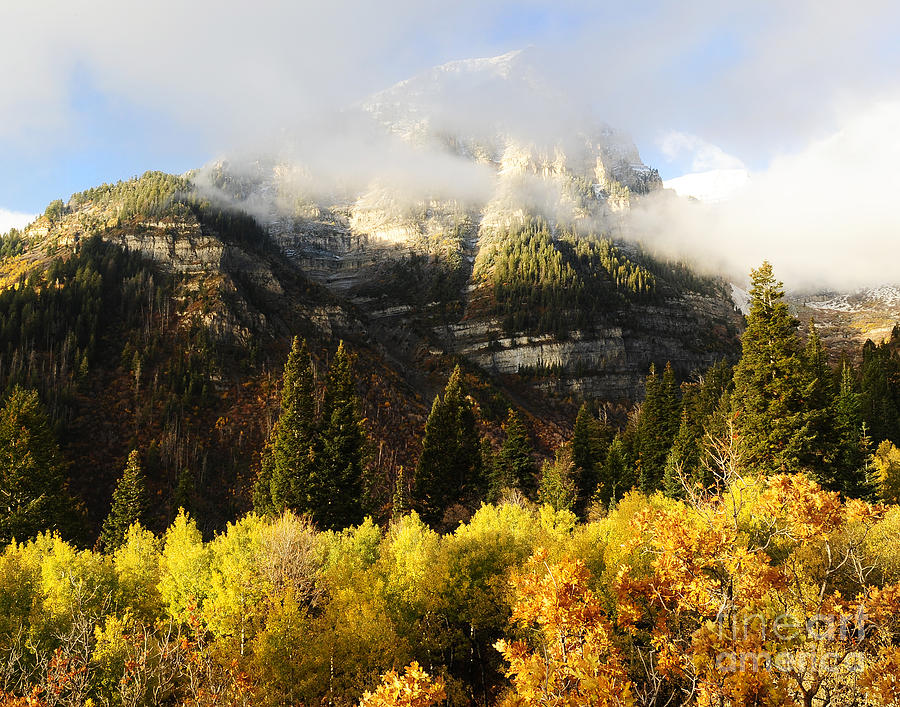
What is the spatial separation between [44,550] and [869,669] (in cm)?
4526

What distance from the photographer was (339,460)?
4484cm

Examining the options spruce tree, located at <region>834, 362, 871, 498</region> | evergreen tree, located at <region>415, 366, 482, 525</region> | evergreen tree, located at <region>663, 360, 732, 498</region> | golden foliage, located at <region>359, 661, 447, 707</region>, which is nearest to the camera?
golden foliage, located at <region>359, 661, 447, 707</region>

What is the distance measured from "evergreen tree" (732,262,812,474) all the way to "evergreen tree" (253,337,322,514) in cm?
3244

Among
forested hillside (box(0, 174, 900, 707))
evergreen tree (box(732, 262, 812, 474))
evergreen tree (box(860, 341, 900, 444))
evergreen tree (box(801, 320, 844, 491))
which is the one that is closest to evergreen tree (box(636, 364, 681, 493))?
forested hillside (box(0, 174, 900, 707))

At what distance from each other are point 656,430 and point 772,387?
37.1 meters

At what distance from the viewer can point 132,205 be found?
559 feet

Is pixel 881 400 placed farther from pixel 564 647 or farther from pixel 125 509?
pixel 125 509

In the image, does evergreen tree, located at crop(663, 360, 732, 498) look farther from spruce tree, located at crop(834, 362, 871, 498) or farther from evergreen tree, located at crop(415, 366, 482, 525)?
evergreen tree, located at crop(415, 366, 482, 525)

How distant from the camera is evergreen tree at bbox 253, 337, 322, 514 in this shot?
42.9m

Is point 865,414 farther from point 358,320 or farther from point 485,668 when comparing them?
point 358,320

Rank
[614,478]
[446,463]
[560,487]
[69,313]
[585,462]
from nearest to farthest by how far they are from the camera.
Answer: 1. [446,463]
2. [560,487]
3. [614,478]
4. [585,462]
5. [69,313]

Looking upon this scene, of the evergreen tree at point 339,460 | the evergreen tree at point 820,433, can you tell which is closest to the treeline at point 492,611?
the evergreen tree at point 820,433

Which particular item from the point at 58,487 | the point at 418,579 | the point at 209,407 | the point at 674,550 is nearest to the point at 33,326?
the point at 209,407

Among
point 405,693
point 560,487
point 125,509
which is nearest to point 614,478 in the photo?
point 560,487
